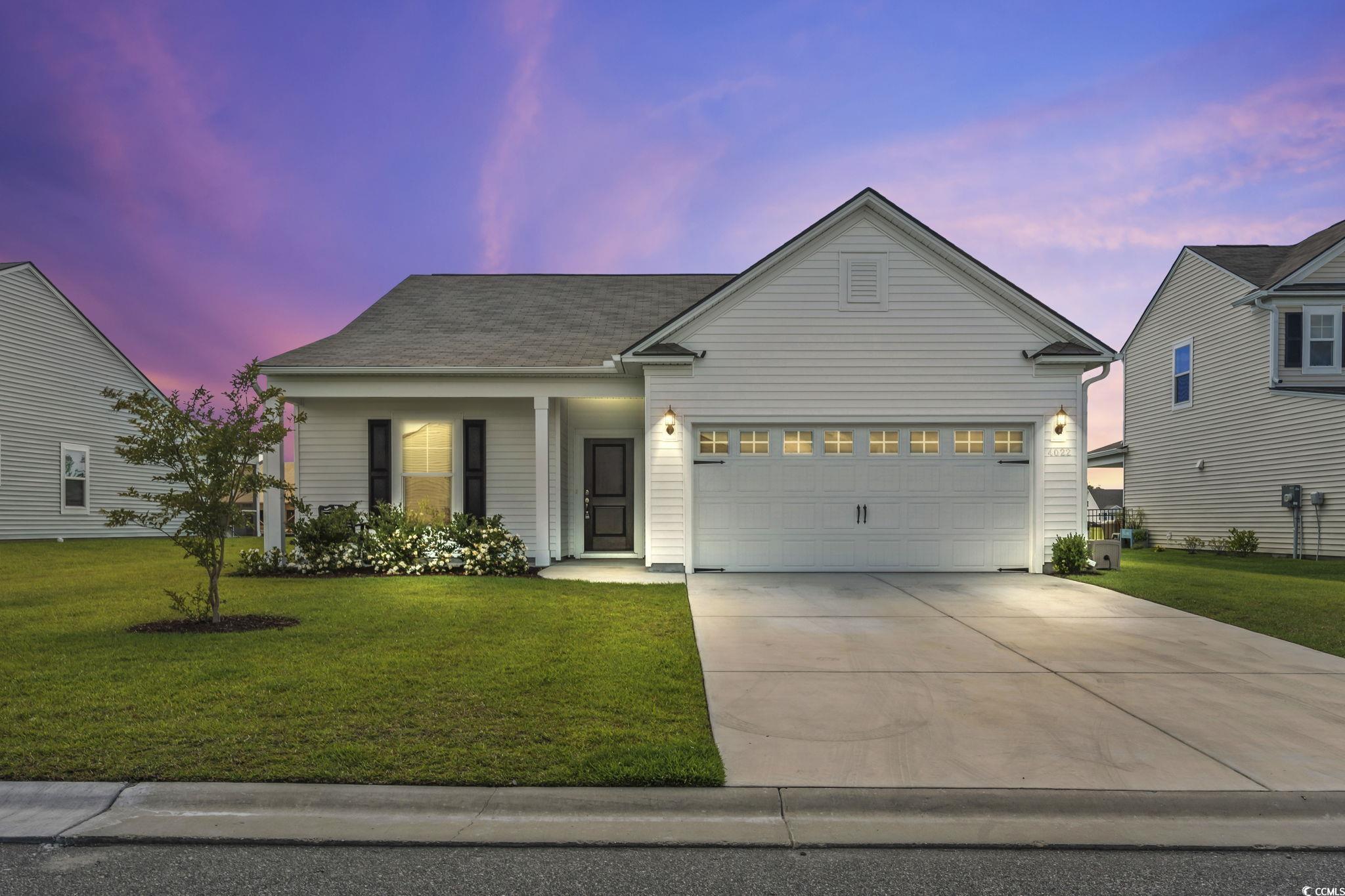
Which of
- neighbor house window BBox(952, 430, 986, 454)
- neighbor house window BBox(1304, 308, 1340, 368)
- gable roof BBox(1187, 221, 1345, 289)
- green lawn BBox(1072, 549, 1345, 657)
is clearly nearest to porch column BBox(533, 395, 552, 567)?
neighbor house window BBox(952, 430, 986, 454)

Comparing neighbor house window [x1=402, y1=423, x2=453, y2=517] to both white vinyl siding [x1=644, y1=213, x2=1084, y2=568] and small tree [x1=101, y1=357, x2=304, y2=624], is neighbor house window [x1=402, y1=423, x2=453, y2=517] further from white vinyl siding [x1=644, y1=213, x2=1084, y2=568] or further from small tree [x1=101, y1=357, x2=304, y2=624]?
small tree [x1=101, y1=357, x2=304, y2=624]

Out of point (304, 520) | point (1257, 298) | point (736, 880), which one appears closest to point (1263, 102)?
point (1257, 298)

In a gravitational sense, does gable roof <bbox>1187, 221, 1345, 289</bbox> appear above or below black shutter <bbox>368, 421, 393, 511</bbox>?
above

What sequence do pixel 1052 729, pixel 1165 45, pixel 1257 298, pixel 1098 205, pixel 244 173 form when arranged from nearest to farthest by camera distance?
pixel 1052 729 → pixel 1165 45 → pixel 1257 298 → pixel 244 173 → pixel 1098 205

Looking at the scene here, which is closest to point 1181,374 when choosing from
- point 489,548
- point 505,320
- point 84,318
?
point 505,320

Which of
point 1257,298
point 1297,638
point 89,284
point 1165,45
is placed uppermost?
point 1165,45

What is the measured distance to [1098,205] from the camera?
20703mm

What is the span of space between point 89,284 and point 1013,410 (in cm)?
3148

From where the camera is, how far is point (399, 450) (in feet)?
42.2

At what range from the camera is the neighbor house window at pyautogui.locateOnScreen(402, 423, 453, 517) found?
42.3ft

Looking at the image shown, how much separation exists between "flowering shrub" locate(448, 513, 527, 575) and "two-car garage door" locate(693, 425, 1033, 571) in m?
2.95

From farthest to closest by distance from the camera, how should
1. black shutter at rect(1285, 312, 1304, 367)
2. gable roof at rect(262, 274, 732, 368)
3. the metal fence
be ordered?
1. the metal fence
2. black shutter at rect(1285, 312, 1304, 367)
3. gable roof at rect(262, 274, 732, 368)

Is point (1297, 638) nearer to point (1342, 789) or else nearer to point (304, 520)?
point (1342, 789)

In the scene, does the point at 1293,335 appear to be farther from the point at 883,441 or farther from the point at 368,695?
the point at 368,695
